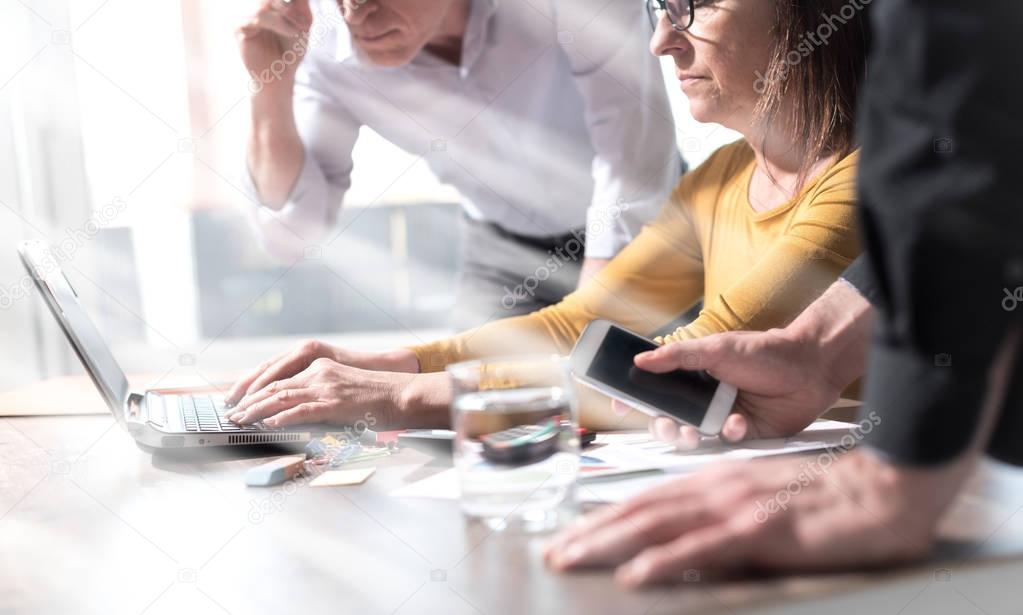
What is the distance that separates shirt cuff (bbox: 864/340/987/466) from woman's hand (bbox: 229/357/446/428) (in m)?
0.61

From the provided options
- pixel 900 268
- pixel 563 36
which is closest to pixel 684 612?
pixel 900 268

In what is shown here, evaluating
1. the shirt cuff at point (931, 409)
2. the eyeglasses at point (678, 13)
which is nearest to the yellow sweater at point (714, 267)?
the eyeglasses at point (678, 13)

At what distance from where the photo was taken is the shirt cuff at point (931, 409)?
501 millimetres

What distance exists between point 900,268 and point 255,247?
5.56 metres

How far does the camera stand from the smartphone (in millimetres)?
876

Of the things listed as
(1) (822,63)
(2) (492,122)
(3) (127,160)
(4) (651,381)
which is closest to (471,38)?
(2) (492,122)

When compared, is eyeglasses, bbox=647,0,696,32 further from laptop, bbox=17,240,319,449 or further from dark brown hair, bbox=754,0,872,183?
laptop, bbox=17,240,319,449

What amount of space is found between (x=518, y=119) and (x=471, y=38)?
20 centimetres

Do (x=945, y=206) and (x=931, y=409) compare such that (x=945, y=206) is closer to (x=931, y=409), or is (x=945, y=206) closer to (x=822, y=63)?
(x=931, y=409)

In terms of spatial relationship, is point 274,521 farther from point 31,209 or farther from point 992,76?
point 31,209

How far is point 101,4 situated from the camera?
2.74 meters

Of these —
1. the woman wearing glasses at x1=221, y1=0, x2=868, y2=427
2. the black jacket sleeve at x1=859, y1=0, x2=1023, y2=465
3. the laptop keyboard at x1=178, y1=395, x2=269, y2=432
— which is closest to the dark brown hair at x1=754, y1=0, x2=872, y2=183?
the woman wearing glasses at x1=221, y1=0, x2=868, y2=427

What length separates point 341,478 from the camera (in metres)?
0.81

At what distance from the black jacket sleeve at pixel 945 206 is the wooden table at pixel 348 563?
0.32 feet
